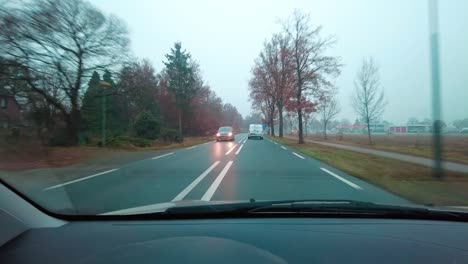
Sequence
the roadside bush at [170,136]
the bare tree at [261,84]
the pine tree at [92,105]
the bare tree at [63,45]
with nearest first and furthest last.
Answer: the bare tree at [63,45], the pine tree at [92,105], the roadside bush at [170,136], the bare tree at [261,84]

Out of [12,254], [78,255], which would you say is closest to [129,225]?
[78,255]

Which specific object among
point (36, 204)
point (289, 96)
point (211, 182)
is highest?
point (289, 96)

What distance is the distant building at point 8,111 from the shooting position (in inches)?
A: 598

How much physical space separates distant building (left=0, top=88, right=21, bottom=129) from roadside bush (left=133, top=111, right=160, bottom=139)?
75.6ft

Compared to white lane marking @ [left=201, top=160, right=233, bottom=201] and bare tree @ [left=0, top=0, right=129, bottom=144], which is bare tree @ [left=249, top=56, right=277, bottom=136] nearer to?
bare tree @ [left=0, top=0, right=129, bottom=144]

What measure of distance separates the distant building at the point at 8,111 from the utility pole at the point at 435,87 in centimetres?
1386

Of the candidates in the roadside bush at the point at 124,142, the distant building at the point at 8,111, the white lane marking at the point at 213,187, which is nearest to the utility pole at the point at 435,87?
the white lane marking at the point at 213,187

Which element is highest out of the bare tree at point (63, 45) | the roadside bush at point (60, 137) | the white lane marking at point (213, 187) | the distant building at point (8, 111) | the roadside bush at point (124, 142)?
the bare tree at point (63, 45)

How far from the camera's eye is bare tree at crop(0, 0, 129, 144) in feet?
63.4

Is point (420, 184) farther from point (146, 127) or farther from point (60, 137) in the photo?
point (146, 127)

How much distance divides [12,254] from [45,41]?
21254mm

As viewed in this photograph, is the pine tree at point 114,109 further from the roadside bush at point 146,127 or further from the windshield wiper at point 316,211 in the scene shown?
the windshield wiper at point 316,211

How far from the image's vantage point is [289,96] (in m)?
36.5

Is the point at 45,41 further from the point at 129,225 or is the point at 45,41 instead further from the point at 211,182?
the point at 129,225
